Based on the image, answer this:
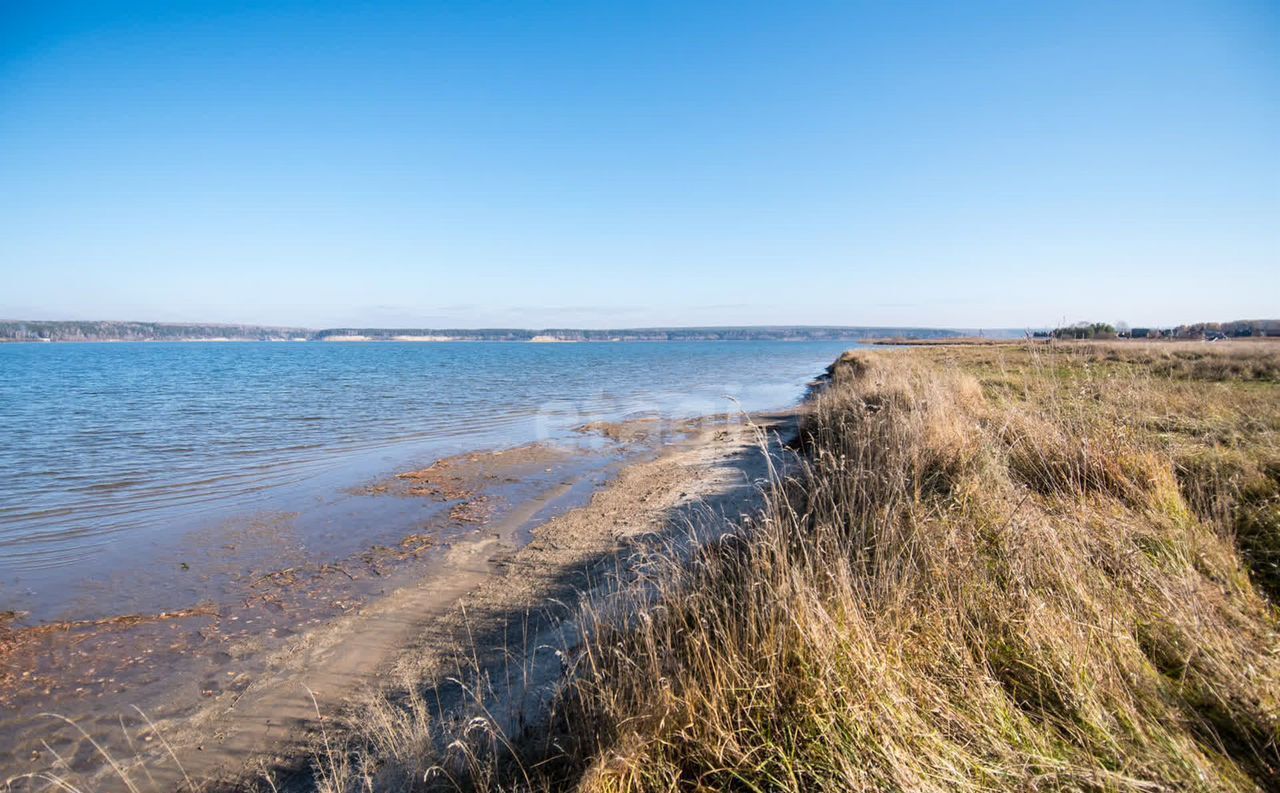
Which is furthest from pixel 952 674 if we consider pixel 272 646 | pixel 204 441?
pixel 204 441

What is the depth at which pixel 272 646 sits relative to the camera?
20.2 feet

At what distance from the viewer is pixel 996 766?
2311 mm

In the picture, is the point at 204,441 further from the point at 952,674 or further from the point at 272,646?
the point at 952,674

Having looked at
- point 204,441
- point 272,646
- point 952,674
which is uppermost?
point 952,674

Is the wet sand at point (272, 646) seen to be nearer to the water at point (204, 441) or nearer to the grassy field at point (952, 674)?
the grassy field at point (952, 674)

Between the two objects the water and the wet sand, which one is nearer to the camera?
the wet sand

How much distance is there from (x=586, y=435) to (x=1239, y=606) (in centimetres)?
1721

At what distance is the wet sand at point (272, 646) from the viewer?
471 cm

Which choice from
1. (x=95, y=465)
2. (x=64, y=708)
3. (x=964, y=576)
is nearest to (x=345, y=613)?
(x=64, y=708)

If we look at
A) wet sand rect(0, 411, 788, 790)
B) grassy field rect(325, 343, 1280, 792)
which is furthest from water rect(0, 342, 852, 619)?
wet sand rect(0, 411, 788, 790)

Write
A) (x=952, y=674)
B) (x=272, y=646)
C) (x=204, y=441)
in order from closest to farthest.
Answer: (x=952, y=674) → (x=272, y=646) → (x=204, y=441)

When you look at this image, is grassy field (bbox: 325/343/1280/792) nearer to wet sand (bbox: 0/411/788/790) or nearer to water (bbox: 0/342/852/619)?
water (bbox: 0/342/852/619)

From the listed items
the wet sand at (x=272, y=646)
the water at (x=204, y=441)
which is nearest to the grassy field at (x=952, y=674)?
the water at (x=204, y=441)

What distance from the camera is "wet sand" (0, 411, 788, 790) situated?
4.71 m
